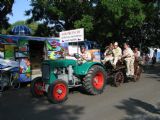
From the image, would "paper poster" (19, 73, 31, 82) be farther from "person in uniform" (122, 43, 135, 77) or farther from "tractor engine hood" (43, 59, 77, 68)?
"person in uniform" (122, 43, 135, 77)

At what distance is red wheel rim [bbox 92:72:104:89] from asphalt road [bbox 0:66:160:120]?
15.0 inches

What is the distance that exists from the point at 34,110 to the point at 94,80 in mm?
3286

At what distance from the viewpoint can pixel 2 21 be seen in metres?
23.5

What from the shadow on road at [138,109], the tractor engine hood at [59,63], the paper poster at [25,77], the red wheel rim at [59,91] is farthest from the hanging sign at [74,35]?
the shadow on road at [138,109]

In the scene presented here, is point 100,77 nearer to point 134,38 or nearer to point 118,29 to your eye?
point 118,29

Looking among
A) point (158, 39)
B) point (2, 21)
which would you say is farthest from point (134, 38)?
point (2, 21)

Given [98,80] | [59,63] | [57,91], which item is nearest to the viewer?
[57,91]

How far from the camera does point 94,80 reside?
12.4 metres

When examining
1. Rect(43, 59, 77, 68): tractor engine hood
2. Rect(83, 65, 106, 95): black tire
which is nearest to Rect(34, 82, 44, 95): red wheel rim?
Rect(43, 59, 77, 68): tractor engine hood

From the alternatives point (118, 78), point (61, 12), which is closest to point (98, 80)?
point (118, 78)

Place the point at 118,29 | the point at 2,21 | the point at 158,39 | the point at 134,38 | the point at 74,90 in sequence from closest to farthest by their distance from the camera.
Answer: the point at 74,90
the point at 2,21
the point at 118,29
the point at 134,38
the point at 158,39

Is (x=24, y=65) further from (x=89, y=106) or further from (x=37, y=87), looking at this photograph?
(x=89, y=106)

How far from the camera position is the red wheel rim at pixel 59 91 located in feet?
34.7

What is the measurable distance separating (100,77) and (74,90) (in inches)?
55.7
